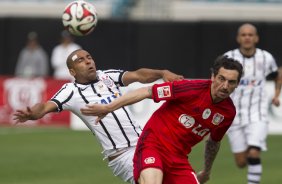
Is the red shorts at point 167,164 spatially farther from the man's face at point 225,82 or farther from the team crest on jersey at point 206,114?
the man's face at point 225,82

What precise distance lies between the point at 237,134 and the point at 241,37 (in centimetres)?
149

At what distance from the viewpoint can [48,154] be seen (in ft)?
60.1

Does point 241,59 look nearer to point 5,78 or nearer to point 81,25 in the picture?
point 81,25

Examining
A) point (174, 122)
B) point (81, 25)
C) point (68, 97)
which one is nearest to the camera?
point (174, 122)

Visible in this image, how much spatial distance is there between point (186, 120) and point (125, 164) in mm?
1298

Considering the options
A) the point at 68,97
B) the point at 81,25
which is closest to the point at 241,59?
the point at 81,25

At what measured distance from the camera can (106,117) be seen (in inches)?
412

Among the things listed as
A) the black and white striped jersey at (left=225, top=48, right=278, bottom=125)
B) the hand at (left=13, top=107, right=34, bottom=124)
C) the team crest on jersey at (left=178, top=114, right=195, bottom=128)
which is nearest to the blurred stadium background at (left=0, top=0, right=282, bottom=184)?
the black and white striped jersey at (left=225, top=48, right=278, bottom=125)

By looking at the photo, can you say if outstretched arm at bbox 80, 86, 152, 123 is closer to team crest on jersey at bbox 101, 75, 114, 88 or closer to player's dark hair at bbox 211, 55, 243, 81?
player's dark hair at bbox 211, 55, 243, 81

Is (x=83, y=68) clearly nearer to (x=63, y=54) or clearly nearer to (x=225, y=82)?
(x=225, y=82)

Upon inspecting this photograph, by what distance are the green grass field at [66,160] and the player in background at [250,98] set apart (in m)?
0.82

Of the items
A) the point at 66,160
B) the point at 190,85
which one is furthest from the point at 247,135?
the point at 190,85

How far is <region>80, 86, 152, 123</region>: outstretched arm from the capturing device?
8.88m

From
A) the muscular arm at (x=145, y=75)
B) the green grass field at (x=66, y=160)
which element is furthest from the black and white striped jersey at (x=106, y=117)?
the green grass field at (x=66, y=160)
